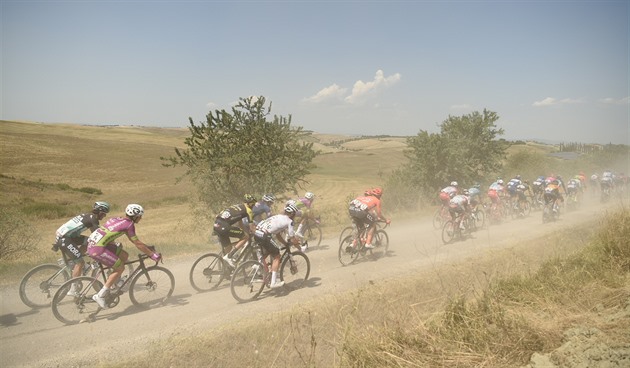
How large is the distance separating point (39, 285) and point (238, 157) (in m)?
9.73

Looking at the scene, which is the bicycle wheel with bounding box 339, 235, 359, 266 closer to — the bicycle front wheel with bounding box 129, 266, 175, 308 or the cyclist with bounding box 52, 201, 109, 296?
the bicycle front wheel with bounding box 129, 266, 175, 308

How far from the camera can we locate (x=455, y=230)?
1461 cm

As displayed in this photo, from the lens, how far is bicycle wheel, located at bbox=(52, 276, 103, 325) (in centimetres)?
764

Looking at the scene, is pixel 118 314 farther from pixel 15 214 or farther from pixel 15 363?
pixel 15 214

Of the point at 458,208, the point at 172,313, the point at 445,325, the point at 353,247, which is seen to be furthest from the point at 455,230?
the point at 172,313

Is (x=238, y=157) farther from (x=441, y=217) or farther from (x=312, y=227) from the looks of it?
(x=441, y=217)

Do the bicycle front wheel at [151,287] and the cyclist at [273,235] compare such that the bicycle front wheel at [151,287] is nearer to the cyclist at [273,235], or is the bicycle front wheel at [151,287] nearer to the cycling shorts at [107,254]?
the cycling shorts at [107,254]

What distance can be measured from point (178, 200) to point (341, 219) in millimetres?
25757

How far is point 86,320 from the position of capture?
7738 millimetres

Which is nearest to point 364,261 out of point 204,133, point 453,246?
point 453,246

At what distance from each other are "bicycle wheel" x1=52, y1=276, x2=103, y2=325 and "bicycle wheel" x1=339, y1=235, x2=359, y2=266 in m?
6.88

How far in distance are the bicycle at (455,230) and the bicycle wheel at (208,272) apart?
30.2ft

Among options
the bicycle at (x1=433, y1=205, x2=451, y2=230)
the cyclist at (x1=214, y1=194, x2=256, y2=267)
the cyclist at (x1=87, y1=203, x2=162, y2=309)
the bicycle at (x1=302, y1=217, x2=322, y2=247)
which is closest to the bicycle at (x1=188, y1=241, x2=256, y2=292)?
the cyclist at (x1=214, y1=194, x2=256, y2=267)

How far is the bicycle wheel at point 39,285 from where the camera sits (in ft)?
27.2
